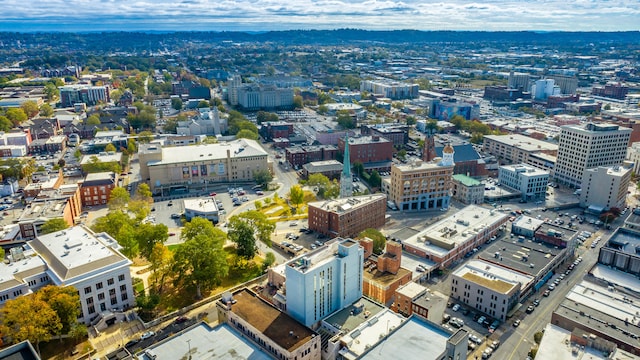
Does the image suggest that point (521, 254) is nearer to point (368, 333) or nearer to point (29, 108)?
point (368, 333)

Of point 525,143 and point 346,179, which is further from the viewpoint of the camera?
point 525,143

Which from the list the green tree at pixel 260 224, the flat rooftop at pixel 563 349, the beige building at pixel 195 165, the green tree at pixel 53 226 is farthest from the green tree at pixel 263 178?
the flat rooftop at pixel 563 349

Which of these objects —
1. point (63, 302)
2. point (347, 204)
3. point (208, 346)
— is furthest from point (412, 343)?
point (347, 204)

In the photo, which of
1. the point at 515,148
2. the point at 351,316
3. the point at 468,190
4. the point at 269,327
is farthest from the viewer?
the point at 515,148

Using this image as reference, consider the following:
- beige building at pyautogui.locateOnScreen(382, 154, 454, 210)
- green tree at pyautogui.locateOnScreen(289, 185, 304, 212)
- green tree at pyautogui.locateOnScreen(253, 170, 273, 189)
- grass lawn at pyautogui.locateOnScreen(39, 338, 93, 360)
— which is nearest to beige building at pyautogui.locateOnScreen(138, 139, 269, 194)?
green tree at pyautogui.locateOnScreen(253, 170, 273, 189)

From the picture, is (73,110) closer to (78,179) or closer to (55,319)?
(78,179)

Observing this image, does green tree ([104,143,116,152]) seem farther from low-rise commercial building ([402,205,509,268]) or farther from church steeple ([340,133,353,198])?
low-rise commercial building ([402,205,509,268])

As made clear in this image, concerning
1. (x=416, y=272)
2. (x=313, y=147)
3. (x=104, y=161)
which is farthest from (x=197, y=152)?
(x=416, y=272)
